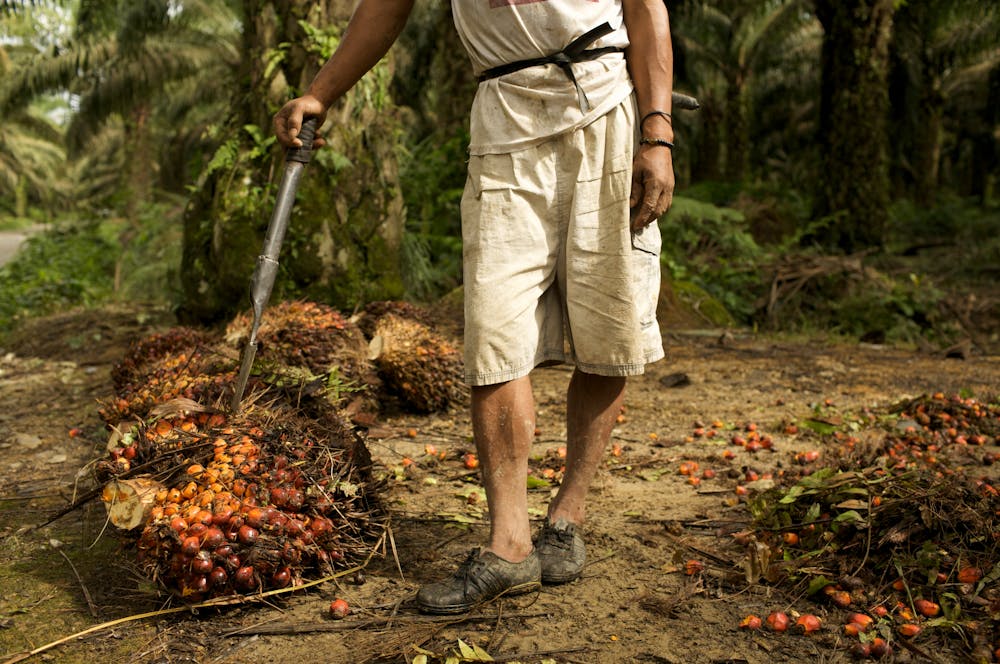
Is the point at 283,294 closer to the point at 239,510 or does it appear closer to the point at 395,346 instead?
the point at 395,346

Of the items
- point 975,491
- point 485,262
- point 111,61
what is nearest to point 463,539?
point 485,262

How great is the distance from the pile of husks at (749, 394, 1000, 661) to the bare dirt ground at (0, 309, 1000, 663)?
0.07 m

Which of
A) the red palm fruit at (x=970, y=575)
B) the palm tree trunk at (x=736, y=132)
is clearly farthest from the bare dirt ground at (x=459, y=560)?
the palm tree trunk at (x=736, y=132)

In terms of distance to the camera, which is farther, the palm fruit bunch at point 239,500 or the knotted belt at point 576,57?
the knotted belt at point 576,57

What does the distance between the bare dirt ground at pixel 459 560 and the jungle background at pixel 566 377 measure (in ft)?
0.04

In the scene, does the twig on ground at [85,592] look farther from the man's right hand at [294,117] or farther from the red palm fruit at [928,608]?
the red palm fruit at [928,608]

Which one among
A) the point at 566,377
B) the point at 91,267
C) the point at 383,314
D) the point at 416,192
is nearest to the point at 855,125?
the point at 416,192

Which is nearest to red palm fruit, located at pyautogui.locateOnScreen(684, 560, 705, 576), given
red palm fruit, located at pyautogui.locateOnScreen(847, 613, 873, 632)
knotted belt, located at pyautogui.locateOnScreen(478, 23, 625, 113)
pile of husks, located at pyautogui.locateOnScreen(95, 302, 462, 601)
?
red palm fruit, located at pyautogui.locateOnScreen(847, 613, 873, 632)

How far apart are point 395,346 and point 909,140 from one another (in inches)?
1115

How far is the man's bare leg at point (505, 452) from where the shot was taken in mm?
2299

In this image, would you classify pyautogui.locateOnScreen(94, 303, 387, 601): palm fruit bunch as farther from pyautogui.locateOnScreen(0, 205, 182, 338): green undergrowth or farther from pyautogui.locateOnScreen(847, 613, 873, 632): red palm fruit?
pyautogui.locateOnScreen(0, 205, 182, 338): green undergrowth

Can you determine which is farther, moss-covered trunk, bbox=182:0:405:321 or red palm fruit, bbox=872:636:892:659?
moss-covered trunk, bbox=182:0:405:321

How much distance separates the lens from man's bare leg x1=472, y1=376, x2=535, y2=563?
90.5 inches

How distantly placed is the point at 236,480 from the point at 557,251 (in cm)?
108
